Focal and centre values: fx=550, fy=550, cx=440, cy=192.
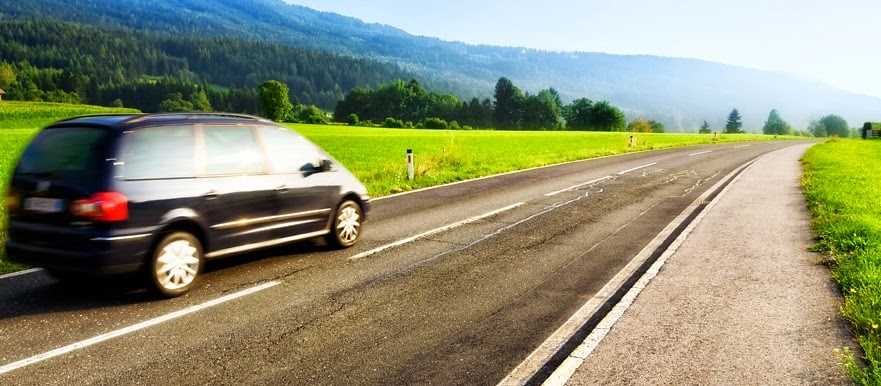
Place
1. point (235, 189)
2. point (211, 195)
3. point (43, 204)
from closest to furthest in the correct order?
Answer: point (43, 204) → point (211, 195) → point (235, 189)

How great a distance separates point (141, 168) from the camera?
530 centimetres

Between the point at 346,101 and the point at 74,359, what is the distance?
130455 mm

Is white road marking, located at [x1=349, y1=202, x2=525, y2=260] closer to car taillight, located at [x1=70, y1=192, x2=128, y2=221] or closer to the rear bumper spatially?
the rear bumper

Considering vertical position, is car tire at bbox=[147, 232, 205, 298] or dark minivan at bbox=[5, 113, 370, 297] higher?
dark minivan at bbox=[5, 113, 370, 297]

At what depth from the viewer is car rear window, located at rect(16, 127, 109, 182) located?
5125 mm

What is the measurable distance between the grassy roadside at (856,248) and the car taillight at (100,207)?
600cm

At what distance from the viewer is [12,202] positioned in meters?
5.56

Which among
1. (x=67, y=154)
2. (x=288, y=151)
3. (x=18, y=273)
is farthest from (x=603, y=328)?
(x=18, y=273)

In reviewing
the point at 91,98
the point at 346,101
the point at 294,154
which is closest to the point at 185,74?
the point at 91,98

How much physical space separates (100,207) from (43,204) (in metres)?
0.74

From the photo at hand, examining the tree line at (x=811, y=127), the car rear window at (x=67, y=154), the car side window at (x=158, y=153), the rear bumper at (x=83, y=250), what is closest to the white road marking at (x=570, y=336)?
the rear bumper at (x=83, y=250)

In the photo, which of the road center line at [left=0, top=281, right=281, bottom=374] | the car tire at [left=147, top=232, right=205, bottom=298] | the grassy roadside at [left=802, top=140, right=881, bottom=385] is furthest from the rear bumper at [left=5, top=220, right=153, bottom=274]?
the grassy roadside at [left=802, top=140, right=881, bottom=385]

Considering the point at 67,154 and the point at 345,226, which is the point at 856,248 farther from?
the point at 67,154

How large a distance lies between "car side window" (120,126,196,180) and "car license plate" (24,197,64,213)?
0.66 metres
